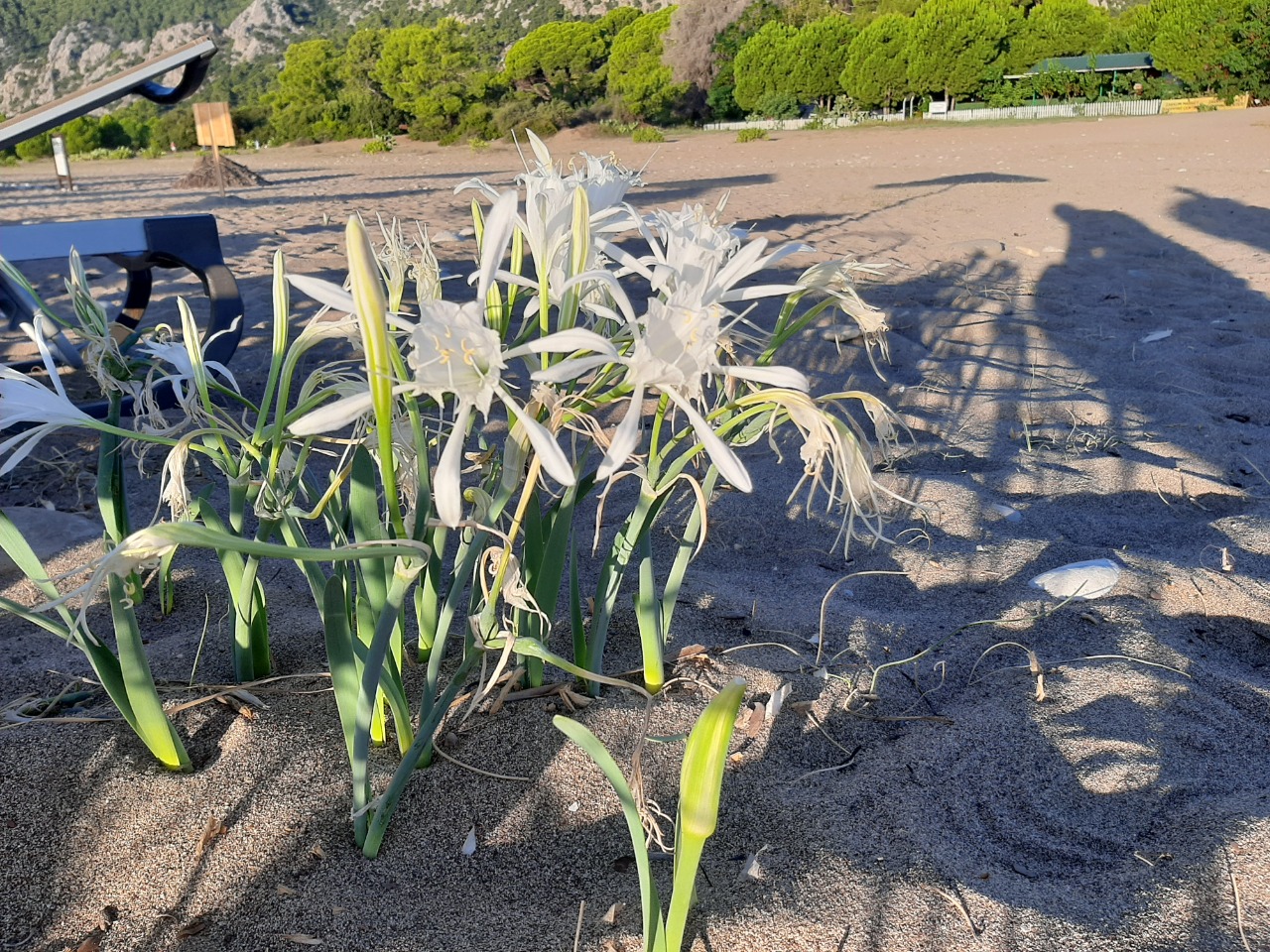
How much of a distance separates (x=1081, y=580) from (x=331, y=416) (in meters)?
1.47

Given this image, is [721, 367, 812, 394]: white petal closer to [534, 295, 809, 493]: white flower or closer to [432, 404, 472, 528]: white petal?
[534, 295, 809, 493]: white flower

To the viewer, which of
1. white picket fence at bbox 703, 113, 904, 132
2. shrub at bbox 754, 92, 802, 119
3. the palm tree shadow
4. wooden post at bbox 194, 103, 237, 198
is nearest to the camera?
the palm tree shadow

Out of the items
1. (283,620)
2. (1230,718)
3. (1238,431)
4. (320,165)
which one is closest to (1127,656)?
(1230,718)

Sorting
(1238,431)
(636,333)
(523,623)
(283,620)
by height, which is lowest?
(1238,431)

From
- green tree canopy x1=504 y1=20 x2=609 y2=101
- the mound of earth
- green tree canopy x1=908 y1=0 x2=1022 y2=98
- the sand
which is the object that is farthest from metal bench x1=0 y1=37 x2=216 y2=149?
green tree canopy x1=504 y1=20 x2=609 y2=101

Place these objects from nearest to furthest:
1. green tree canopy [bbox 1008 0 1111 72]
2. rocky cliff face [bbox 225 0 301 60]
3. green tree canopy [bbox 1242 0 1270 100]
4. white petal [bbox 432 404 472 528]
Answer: white petal [bbox 432 404 472 528] < green tree canopy [bbox 1242 0 1270 100] < green tree canopy [bbox 1008 0 1111 72] < rocky cliff face [bbox 225 0 301 60]

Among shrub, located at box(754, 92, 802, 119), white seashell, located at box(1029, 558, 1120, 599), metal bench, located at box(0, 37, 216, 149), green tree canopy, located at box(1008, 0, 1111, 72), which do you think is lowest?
white seashell, located at box(1029, 558, 1120, 599)

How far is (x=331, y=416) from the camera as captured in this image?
71cm

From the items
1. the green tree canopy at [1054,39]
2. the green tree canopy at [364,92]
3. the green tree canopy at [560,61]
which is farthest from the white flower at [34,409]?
the green tree canopy at [560,61]

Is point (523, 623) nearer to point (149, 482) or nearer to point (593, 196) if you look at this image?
point (593, 196)

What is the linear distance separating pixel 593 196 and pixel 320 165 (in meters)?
16.1

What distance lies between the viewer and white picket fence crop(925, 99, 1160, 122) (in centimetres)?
2089

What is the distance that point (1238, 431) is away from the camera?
8.93 ft

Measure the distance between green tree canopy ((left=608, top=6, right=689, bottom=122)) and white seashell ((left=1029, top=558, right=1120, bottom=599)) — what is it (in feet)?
84.3
